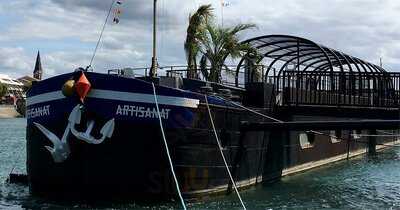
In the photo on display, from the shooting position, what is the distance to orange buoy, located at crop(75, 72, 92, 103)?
14.2 metres

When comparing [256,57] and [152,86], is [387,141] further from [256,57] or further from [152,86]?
[152,86]

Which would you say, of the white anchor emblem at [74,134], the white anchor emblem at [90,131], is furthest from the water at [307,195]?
the white anchor emblem at [90,131]

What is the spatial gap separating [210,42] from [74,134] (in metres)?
10.9

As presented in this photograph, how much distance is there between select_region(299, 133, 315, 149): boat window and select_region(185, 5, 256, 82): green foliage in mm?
3868

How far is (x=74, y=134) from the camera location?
14.6 meters

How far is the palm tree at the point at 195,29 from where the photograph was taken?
24469 millimetres

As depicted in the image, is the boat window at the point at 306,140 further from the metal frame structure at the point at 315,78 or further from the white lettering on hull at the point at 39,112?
the white lettering on hull at the point at 39,112

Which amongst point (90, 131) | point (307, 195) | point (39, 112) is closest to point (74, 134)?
point (90, 131)

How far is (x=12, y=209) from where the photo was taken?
14414mm

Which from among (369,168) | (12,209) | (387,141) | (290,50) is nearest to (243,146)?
(12,209)

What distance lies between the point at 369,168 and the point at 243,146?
1259 centimetres

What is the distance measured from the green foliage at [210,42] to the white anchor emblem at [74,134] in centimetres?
963

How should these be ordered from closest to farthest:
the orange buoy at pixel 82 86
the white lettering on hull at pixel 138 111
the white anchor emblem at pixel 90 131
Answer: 1. the orange buoy at pixel 82 86
2. the white lettering on hull at pixel 138 111
3. the white anchor emblem at pixel 90 131

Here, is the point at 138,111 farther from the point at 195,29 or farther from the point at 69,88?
the point at 195,29
